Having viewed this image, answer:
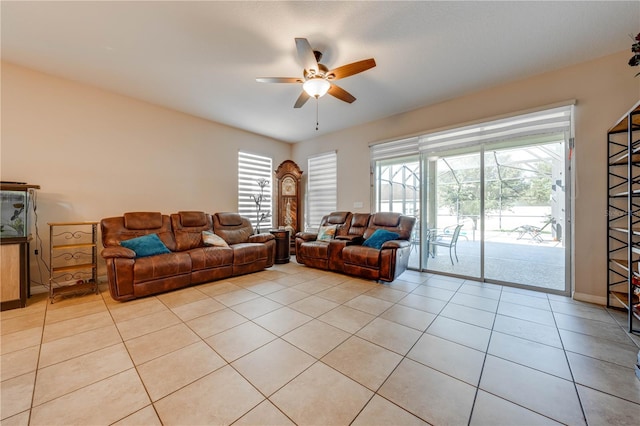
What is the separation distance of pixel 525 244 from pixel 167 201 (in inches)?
229

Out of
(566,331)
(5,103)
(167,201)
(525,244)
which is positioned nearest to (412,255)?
(525,244)

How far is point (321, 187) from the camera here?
5652 millimetres

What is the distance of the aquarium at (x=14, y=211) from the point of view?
2.60 meters

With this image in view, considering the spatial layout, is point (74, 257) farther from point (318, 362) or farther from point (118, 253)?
point (318, 362)

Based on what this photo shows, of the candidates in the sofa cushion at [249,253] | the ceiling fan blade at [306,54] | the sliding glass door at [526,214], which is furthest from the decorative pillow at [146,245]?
the sliding glass door at [526,214]

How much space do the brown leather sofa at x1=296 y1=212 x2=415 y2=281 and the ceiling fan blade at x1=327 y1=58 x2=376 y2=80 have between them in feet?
7.59

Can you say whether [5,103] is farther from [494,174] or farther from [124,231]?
[494,174]

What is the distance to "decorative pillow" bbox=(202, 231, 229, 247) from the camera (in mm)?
3926

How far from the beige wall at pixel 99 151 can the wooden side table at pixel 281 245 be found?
1.40 metres

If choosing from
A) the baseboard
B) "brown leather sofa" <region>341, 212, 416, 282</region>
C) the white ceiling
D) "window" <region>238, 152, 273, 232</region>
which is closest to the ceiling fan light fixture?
the white ceiling

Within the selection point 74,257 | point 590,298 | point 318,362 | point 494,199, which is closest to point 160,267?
point 74,257

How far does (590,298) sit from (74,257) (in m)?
6.75

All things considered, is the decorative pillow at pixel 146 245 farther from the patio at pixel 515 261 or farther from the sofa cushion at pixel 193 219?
the patio at pixel 515 261

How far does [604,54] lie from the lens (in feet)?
8.80
